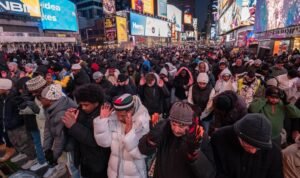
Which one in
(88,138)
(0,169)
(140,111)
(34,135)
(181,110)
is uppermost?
(181,110)

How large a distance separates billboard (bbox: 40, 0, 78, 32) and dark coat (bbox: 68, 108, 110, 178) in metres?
39.8

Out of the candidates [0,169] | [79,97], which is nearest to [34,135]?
[0,169]

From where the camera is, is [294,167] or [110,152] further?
[110,152]

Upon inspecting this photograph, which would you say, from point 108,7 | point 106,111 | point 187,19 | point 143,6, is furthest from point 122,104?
point 187,19

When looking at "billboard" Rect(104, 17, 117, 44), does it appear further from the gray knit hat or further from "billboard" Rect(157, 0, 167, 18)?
"billboard" Rect(157, 0, 167, 18)

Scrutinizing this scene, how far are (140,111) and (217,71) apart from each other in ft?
18.6

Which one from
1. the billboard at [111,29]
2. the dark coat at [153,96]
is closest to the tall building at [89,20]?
the billboard at [111,29]

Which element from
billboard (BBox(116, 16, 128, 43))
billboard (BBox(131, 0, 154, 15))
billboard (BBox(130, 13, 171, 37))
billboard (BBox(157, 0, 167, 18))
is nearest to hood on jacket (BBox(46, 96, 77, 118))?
billboard (BBox(116, 16, 128, 43))

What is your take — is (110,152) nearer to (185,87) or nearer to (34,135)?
(34,135)

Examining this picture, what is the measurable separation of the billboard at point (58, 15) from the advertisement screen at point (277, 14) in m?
35.5

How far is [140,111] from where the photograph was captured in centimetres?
238

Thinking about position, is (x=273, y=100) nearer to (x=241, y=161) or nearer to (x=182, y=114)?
(x=241, y=161)

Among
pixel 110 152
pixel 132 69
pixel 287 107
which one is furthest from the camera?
pixel 132 69

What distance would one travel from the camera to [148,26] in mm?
70688
